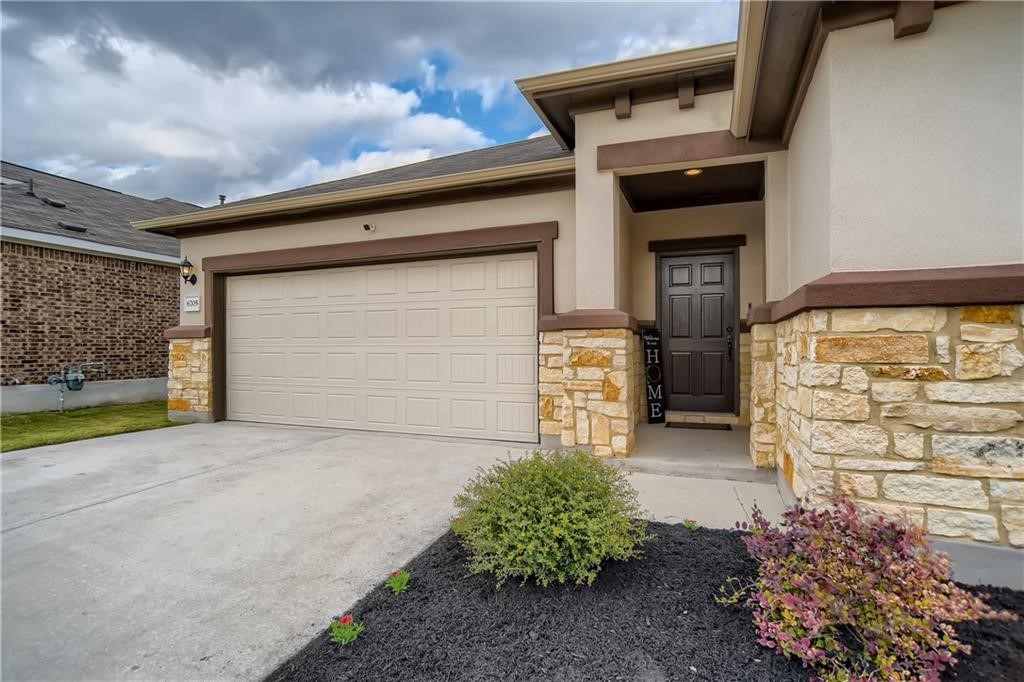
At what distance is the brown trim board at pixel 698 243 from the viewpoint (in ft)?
18.4

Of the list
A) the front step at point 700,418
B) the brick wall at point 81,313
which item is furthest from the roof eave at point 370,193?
the front step at point 700,418

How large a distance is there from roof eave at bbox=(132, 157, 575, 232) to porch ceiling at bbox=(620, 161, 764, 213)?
3.00 ft

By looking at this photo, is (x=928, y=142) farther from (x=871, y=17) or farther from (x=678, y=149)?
(x=678, y=149)

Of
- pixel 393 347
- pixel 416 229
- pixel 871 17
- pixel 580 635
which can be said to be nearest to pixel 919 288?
pixel 871 17

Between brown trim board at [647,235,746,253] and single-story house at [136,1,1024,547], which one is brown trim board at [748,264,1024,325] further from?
brown trim board at [647,235,746,253]

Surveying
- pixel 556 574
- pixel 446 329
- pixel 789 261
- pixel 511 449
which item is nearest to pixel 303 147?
pixel 446 329

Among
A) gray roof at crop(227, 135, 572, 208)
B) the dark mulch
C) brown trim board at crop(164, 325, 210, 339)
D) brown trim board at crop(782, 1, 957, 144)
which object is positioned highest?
gray roof at crop(227, 135, 572, 208)

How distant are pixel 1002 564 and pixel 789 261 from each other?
2.34 meters

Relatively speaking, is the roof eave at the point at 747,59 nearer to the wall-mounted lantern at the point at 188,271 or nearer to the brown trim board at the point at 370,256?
the brown trim board at the point at 370,256

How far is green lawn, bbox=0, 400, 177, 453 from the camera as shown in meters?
5.70

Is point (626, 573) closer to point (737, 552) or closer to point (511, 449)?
point (737, 552)

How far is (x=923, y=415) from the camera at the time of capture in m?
2.35

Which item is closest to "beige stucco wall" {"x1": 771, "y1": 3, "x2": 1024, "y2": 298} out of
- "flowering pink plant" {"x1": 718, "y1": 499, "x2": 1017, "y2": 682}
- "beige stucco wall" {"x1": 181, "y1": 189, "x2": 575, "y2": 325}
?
"flowering pink plant" {"x1": 718, "y1": 499, "x2": 1017, "y2": 682}

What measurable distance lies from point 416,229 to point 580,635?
15.7 feet
